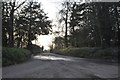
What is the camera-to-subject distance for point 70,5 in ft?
190

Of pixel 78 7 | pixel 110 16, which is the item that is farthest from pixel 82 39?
pixel 110 16

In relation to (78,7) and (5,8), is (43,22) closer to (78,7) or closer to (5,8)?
(78,7)

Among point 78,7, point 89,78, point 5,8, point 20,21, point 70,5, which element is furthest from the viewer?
point 70,5

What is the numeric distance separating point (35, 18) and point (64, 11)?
913cm

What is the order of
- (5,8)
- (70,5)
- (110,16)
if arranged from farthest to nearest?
1. (70,5)
2. (5,8)
3. (110,16)

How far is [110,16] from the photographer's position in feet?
107

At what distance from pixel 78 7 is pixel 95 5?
15831 mm

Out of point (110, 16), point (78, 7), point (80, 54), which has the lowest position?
point (80, 54)

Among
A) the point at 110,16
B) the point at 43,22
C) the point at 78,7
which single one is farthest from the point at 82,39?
the point at 110,16

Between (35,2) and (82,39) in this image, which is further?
(35,2)

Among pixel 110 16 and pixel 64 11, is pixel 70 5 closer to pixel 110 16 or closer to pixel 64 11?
pixel 64 11

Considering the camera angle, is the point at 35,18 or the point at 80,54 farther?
the point at 35,18

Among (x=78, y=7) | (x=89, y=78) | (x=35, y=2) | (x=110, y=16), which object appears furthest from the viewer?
(x=35, y=2)

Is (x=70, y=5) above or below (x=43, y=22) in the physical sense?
above
